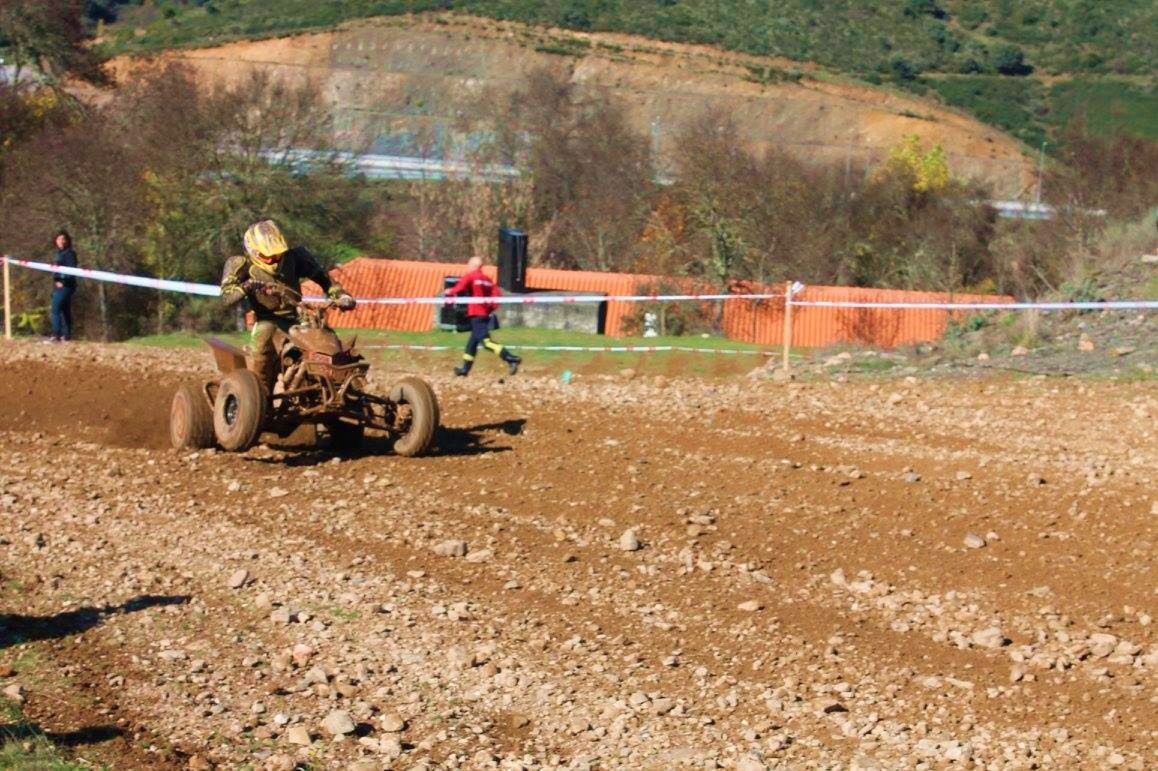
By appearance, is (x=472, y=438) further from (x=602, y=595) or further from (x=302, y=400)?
(x=602, y=595)

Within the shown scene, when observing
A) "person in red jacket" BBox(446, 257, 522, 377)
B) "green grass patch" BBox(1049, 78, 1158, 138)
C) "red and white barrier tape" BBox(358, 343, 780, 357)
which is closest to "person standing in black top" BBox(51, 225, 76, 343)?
"red and white barrier tape" BBox(358, 343, 780, 357)

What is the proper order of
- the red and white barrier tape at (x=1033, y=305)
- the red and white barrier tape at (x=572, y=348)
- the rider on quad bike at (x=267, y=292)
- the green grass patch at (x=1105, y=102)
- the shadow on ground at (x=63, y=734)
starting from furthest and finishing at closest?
the green grass patch at (x=1105, y=102), the red and white barrier tape at (x=572, y=348), the red and white barrier tape at (x=1033, y=305), the rider on quad bike at (x=267, y=292), the shadow on ground at (x=63, y=734)

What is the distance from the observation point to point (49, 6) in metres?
55.1

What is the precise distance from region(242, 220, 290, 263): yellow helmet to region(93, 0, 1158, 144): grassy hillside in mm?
87696

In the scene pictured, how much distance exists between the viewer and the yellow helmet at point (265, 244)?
11.9 meters

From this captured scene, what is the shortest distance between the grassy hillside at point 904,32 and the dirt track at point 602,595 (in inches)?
3436

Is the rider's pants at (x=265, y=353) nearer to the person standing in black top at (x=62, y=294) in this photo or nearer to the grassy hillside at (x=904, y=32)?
the person standing in black top at (x=62, y=294)

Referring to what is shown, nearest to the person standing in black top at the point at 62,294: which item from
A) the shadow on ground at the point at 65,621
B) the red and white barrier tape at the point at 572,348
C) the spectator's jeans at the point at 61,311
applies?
the spectator's jeans at the point at 61,311

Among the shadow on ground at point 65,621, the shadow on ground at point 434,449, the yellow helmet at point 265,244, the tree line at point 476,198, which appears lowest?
the shadow on ground at point 65,621

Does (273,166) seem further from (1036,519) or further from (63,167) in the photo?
(1036,519)

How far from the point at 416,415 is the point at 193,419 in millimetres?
1739

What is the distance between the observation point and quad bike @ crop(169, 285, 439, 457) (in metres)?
11.5

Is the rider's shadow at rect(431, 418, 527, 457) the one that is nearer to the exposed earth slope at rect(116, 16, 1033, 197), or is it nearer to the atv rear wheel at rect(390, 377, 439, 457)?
the atv rear wheel at rect(390, 377, 439, 457)

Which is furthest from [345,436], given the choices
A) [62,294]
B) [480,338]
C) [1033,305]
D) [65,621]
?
[62,294]
